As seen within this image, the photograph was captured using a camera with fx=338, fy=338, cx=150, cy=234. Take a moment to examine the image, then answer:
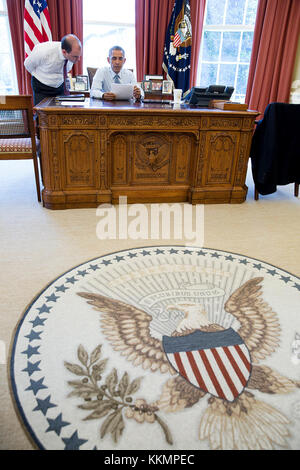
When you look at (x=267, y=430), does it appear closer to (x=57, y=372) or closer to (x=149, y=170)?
(x=57, y=372)

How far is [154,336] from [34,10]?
557 centimetres

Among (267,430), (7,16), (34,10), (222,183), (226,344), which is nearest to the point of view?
(267,430)

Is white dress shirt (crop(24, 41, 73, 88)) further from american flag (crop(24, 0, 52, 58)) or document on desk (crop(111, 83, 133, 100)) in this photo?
american flag (crop(24, 0, 52, 58))

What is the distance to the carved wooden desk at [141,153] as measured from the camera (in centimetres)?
320

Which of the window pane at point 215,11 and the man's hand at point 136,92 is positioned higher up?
the window pane at point 215,11

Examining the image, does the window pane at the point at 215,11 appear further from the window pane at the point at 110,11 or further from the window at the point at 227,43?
the window pane at the point at 110,11

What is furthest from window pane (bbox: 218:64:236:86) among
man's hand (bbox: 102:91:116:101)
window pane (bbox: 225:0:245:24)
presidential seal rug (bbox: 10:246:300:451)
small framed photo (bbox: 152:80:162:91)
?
presidential seal rug (bbox: 10:246:300:451)

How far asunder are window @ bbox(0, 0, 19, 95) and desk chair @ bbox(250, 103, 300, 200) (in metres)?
4.64

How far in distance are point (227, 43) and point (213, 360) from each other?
656 centimetres

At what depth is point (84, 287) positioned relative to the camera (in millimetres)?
2195

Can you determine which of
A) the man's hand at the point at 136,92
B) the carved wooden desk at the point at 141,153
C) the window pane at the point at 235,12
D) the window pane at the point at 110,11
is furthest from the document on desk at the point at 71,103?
the window pane at the point at 235,12

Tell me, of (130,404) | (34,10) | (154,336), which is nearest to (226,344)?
(154,336)

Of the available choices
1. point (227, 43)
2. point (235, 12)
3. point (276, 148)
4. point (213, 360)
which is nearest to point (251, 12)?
point (235, 12)

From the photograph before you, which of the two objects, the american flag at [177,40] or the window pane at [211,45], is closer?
the american flag at [177,40]
